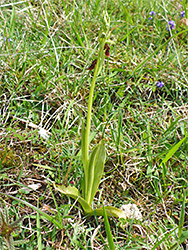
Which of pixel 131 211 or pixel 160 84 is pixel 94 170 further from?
pixel 160 84

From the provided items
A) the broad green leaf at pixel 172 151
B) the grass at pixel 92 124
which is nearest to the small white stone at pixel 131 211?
the grass at pixel 92 124

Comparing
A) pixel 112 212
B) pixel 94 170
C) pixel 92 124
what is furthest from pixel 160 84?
pixel 112 212

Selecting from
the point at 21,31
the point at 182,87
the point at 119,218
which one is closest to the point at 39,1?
the point at 21,31

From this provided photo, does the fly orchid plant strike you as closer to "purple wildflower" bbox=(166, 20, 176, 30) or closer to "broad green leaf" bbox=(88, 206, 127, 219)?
"broad green leaf" bbox=(88, 206, 127, 219)

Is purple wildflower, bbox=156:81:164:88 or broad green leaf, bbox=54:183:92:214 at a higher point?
purple wildflower, bbox=156:81:164:88

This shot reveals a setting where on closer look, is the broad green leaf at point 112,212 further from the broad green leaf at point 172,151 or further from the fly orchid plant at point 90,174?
the broad green leaf at point 172,151

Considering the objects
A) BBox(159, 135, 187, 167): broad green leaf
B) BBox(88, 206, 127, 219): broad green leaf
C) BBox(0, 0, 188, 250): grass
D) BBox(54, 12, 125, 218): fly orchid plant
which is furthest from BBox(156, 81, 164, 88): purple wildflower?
BBox(88, 206, 127, 219): broad green leaf
